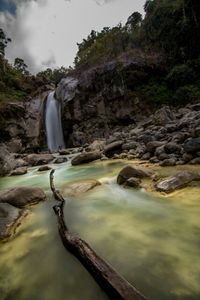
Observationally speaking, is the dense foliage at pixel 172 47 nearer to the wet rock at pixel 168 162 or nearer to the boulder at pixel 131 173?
the wet rock at pixel 168 162

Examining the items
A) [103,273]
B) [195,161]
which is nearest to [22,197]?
[103,273]

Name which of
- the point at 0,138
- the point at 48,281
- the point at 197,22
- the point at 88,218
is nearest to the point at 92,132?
the point at 0,138

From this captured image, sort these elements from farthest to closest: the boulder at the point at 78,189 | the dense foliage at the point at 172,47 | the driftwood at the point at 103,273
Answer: the dense foliage at the point at 172,47
the boulder at the point at 78,189
the driftwood at the point at 103,273

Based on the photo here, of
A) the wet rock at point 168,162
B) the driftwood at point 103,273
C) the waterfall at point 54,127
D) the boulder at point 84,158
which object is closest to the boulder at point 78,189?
the wet rock at point 168,162

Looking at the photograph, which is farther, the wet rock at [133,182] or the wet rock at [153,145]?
the wet rock at [153,145]

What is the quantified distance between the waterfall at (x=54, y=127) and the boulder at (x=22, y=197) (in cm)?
2063

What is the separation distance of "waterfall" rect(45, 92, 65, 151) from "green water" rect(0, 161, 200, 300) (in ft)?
72.1

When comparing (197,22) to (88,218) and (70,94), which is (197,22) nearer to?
(70,94)

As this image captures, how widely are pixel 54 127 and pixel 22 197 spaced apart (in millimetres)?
22266

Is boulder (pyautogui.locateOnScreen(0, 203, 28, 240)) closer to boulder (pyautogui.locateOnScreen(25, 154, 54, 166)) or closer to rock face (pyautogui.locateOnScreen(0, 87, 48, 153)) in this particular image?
boulder (pyautogui.locateOnScreen(25, 154, 54, 166))

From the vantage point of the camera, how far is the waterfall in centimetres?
2663

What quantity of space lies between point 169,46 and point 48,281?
28294 millimetres

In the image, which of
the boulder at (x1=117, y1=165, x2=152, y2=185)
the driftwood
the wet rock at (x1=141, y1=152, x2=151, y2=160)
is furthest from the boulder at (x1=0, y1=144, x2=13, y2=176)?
the driftwood

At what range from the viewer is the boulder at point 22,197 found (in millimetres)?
5401
